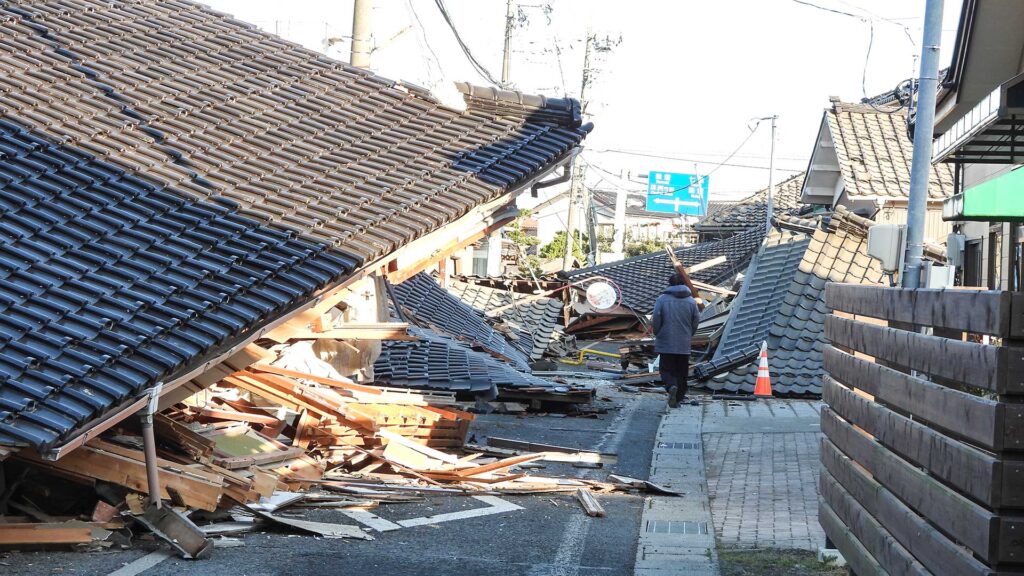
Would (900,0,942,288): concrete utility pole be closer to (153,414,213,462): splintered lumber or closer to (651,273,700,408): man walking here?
(153,414,213,462): splintered lumber

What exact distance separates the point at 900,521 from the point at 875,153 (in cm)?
2194

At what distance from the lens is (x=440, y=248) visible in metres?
10.0

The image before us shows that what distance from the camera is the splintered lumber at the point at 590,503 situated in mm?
8516

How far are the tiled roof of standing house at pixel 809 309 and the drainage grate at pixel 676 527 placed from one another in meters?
10.3

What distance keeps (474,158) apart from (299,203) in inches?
78.9

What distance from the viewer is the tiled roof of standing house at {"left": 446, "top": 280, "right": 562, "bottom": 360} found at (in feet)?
91.8

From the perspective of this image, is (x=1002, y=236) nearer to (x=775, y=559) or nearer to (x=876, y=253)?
(x=876, y=253)

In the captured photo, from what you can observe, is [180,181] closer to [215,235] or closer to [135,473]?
[215,235]

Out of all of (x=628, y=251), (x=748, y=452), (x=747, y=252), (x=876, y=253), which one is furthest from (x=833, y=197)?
(x=628, y=251)

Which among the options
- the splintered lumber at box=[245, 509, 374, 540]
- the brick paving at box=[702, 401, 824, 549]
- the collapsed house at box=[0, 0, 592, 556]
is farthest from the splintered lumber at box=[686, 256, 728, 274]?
the splintered lumber at box=[245, 509, 374, 540]

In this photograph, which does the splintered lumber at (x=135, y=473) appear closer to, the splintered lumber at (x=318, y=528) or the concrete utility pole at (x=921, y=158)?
the splintered lumber at (x=318, y=528)

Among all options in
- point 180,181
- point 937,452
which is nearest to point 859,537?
point 937,452

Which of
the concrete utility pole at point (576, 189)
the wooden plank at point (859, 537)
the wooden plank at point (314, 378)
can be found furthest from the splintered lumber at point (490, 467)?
the concrete utility pole at point (576, 189)

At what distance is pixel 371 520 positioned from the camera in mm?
7957
